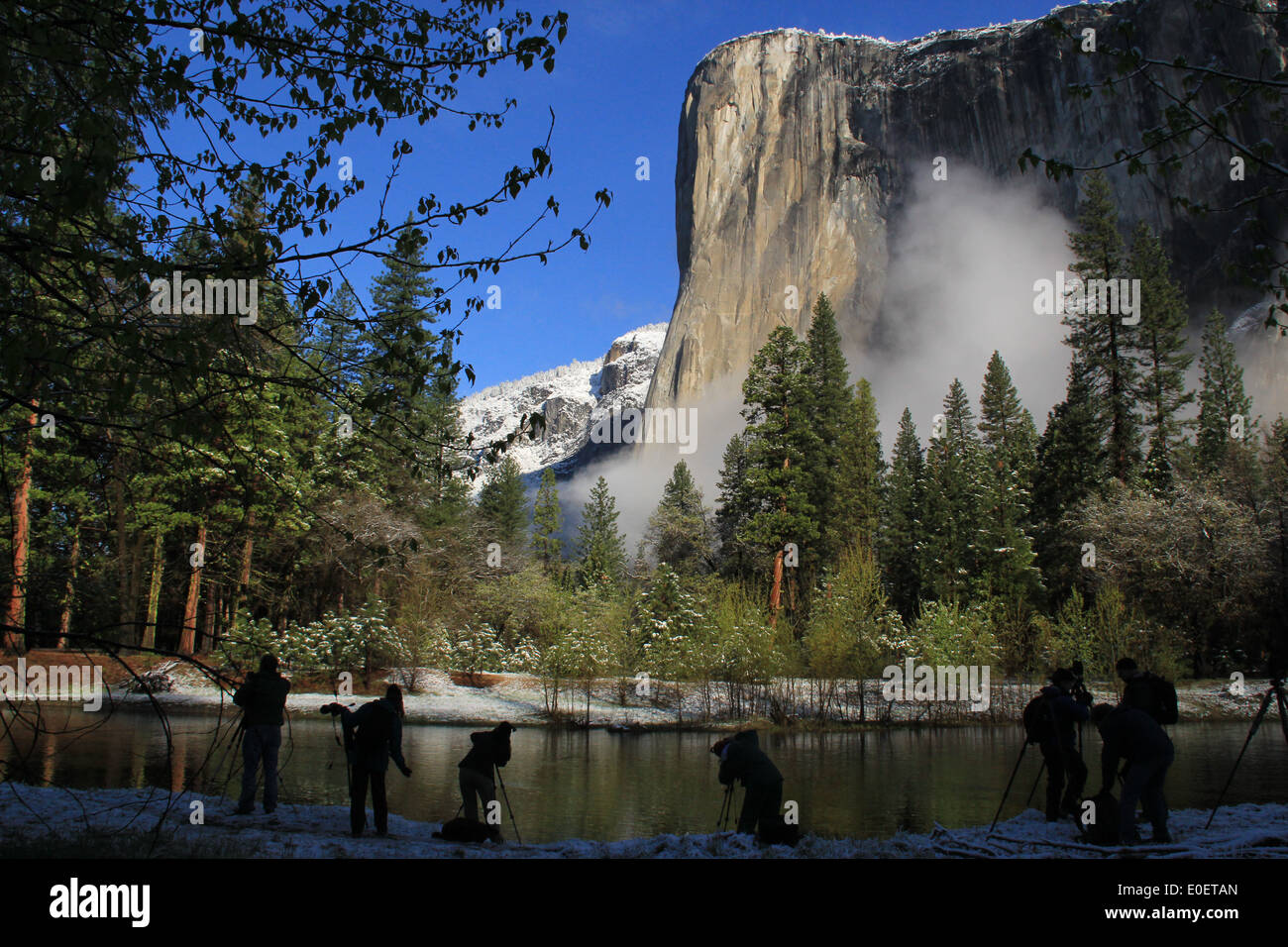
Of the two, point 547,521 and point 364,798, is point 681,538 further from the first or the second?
point 364,798

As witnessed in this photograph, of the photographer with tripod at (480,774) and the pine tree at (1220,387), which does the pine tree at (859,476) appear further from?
the photographer with tripod at (480,774)

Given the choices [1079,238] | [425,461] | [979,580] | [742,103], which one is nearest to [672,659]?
[979,580]

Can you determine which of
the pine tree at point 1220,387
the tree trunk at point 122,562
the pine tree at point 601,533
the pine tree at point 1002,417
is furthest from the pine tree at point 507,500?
the pine tree at point 1220,387

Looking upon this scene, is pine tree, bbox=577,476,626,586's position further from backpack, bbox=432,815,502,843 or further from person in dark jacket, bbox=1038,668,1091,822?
backpack, bbox=432,815,502,843

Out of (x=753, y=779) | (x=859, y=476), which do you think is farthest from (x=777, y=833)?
(x=859, y=476)

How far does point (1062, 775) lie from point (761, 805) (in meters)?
4.20

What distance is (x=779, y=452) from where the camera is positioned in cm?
3653

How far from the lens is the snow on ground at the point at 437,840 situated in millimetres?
7172

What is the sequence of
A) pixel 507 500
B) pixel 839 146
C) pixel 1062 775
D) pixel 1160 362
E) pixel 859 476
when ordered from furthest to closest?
→ pixel 839 146
pixel 507 500
pixel 859 476
pixel 1160 362
pixel 1062 775

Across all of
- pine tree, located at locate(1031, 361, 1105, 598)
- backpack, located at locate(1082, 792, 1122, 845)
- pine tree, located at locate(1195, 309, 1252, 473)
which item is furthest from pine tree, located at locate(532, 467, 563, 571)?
backpack, located at locate(1082, 792, 1122, 845)

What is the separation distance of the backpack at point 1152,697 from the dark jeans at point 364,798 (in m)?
7.98

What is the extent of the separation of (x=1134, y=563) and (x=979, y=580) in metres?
7.38

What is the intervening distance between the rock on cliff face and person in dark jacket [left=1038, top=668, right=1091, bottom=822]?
8803 cm
